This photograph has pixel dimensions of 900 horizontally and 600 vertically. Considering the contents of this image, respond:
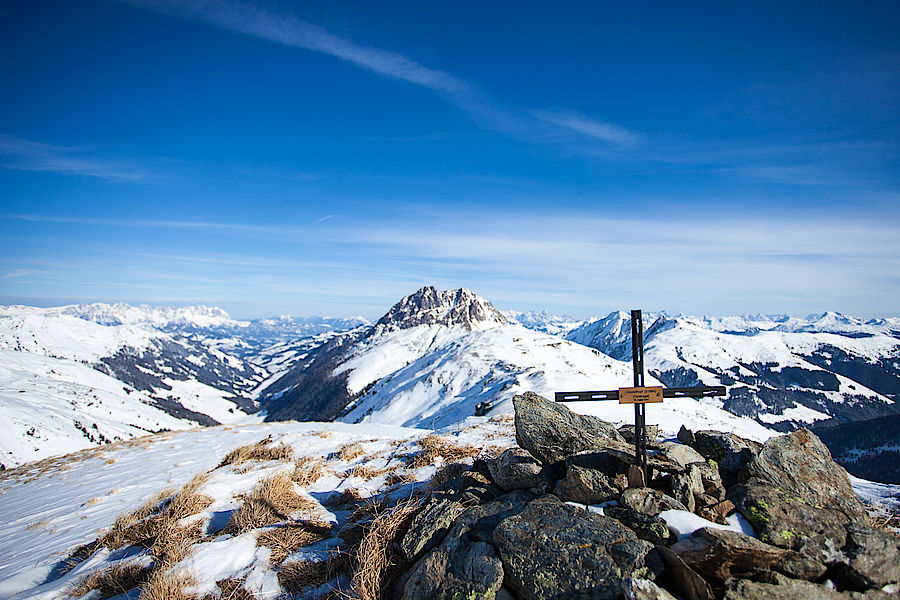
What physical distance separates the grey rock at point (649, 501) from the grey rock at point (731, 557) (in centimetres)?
107

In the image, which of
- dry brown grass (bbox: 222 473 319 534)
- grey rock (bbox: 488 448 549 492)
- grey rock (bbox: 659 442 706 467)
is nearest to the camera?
grey rock (bbox: 659 442 706 467)

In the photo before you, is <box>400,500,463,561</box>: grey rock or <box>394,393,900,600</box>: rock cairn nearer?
<box>394,393,900,600</box>: rock cairn

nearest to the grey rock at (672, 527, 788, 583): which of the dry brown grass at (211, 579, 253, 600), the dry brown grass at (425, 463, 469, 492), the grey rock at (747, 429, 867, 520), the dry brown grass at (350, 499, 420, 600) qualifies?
the grey rock at (747, 429, 867, 520)

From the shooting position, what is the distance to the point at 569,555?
554cm

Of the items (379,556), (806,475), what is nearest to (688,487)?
(806,475)

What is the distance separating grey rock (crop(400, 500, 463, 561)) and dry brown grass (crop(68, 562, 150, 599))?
13.7ft

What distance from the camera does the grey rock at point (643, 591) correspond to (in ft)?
15.3

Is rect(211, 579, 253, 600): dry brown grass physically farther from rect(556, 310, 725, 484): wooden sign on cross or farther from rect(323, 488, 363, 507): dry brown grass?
rect(556, 310, 725, 484): wooden sign on cross

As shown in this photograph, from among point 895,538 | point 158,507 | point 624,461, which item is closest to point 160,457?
point 158,507

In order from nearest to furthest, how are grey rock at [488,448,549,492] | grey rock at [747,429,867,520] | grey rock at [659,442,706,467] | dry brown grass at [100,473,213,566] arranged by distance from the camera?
grey rock at [747,429,867,520] → dry brown grass at [100,473,213,566] → grey rock at [659,442,706,467] → grey rock at [488,448,549,492]

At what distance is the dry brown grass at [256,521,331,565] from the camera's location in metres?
7.19

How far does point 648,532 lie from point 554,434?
9.95 feet

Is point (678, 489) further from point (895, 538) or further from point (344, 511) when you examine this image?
point (344, 511)

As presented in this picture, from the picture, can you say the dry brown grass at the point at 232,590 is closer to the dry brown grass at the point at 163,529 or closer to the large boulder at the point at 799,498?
the dry brown grass at the point at 163,529
